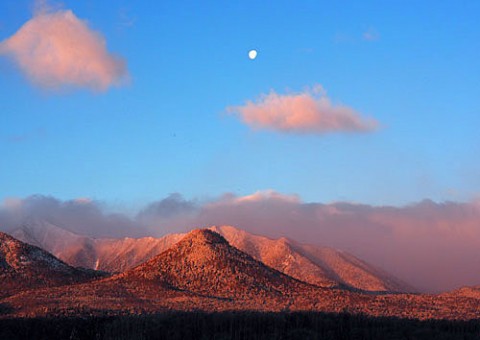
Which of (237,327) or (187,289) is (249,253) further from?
(237,327)

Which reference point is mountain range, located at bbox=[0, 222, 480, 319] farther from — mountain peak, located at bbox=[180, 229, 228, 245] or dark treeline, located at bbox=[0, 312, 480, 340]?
dark treeline, located at bbox=[0, 312, 480, 340]

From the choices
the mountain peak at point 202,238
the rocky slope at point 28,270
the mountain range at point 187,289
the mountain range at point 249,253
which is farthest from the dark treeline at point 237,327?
the mountain range at point 249,253

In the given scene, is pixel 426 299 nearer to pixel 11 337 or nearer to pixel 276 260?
pixel 11 337

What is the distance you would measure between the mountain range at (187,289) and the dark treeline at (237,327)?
6.00 m

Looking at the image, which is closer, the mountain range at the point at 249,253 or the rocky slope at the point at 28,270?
→ the rocky slope at the point at 28,270

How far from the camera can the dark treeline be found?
24906 millimetres

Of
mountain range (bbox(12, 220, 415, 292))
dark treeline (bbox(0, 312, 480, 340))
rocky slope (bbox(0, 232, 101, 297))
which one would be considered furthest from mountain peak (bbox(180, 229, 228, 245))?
dark treeline (bbox(0, 312, 480, 340))

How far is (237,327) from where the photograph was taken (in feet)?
88.1

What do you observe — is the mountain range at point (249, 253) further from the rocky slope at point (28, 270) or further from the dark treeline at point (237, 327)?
the dark treeline at point (237, 327)

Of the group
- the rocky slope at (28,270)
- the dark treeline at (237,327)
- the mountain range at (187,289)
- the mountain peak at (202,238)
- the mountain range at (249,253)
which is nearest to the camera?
the dark treeline at (237,327)

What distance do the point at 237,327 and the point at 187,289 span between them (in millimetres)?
29717

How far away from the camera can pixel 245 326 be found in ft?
87.7

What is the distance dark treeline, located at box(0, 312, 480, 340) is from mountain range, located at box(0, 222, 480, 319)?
5998mm

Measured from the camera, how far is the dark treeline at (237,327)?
24.9m
